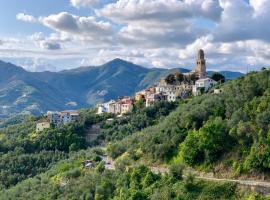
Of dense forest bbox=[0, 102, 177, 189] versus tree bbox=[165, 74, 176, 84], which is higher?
tree bbox=[165, 74, 176, 84]

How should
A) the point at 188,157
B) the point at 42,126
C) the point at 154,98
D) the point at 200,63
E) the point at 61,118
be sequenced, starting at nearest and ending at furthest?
1. the point at 188,157
2. the point at 154,98
3. the point at 200,63
4. the point at 42,126
5. the point at 61,118

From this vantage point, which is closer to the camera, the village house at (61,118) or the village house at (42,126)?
the village house at (42,126)

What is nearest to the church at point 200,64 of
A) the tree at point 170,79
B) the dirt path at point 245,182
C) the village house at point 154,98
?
the tree at point 170,79

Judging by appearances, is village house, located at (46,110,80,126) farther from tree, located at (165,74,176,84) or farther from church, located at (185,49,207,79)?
church, located at (185,49,207,79)

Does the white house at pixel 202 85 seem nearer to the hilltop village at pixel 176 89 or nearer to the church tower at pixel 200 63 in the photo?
the hilltop village at pixel 176 89

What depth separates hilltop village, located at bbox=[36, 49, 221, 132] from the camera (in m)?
94.7

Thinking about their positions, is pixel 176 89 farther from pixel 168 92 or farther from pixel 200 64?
pixel 200 64

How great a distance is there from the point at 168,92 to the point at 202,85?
8548mm

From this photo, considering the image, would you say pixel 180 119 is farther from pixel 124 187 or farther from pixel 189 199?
pixel 189 199

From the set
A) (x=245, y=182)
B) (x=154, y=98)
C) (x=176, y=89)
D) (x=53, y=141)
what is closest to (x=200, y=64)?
(x=176, y=89)

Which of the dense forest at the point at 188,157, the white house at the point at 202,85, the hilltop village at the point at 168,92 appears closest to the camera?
the dense forest at the point at 188,157

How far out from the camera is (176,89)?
98062 millimetres

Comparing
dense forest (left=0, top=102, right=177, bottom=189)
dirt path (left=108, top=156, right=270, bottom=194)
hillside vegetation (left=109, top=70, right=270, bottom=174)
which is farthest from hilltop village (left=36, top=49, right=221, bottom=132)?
dirt path (left=108, top=156, right=270, bottom=194)

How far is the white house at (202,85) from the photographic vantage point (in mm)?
91875
